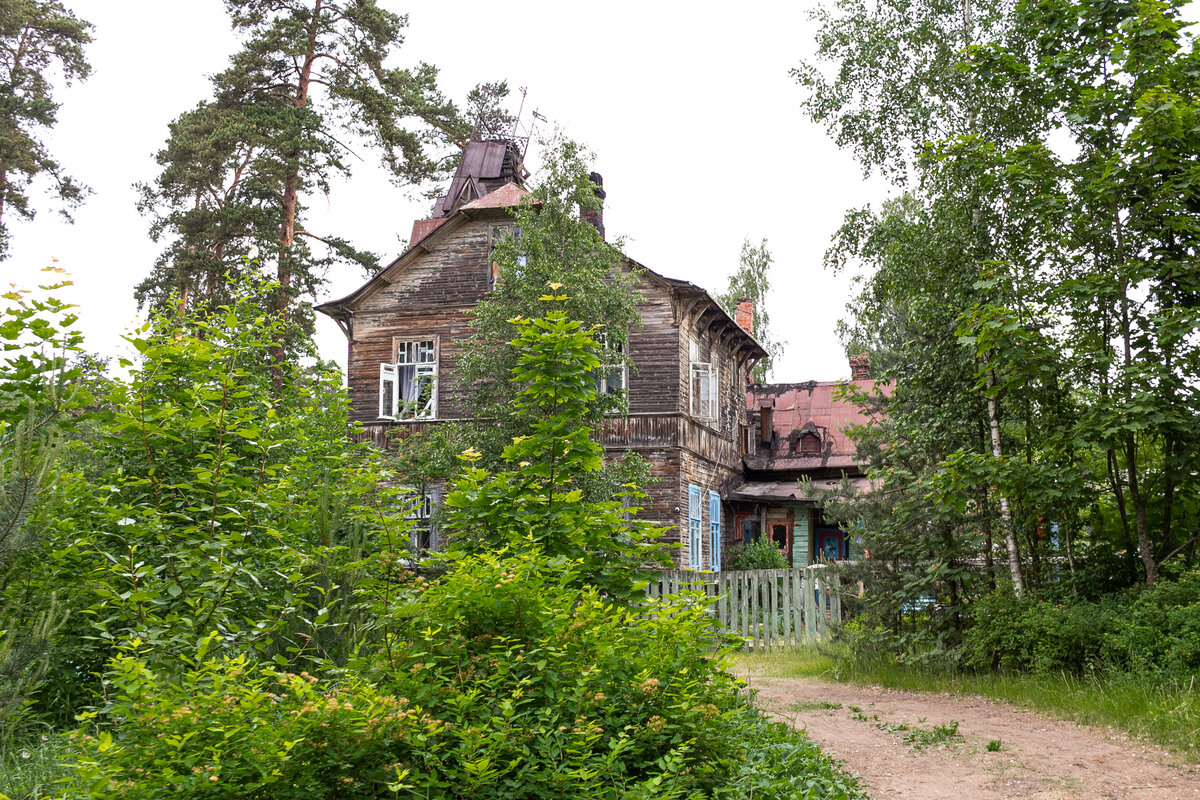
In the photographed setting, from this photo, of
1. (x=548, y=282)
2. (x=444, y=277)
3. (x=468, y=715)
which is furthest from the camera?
(x=444, y=277)

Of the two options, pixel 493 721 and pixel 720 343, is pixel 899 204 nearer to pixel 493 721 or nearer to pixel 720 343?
pixel 720 343

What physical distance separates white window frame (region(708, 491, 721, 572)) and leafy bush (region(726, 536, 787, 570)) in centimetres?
46

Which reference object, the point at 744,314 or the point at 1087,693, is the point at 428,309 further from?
the point at 1087,693

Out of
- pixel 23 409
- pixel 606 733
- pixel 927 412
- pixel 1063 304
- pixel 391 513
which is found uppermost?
pixel 1063 304

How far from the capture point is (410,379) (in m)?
21.0

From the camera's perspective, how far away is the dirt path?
5.70 metres

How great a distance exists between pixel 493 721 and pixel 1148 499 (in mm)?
7799

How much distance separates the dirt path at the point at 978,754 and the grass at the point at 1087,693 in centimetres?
17

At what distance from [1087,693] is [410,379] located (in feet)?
52.8

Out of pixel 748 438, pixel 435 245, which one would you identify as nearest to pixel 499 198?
pixel 435 245

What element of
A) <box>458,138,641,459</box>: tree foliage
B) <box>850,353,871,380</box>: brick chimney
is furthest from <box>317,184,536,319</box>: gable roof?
<box>850,353,871,380</box>: brick chimney

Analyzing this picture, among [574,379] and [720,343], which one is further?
[720,343]

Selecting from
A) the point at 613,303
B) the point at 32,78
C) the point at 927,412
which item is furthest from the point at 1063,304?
the point at 32,78

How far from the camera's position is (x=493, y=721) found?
3.43 m
